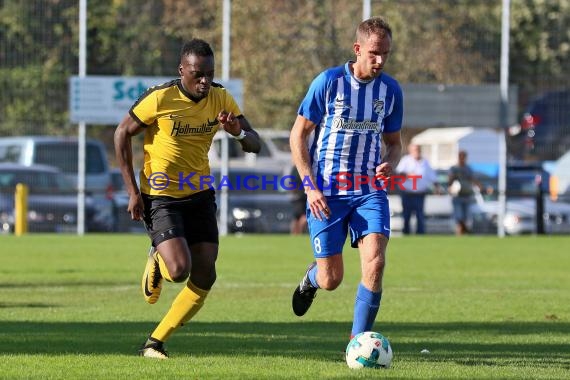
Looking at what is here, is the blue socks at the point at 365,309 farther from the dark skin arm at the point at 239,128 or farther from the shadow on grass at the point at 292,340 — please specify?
the dark skin arm at the point at 239,128

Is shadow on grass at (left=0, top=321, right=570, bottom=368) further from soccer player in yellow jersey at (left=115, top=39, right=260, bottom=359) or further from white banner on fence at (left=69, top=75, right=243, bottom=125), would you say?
white banner on fence at (left=69, top=75, right=243, bottom=125)

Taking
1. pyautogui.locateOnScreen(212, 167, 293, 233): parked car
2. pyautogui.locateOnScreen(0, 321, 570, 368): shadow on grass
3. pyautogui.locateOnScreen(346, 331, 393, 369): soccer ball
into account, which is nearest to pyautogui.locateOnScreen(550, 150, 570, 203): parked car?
pyautogui.locateOnScreen(212, 167, 293, 233): parked car

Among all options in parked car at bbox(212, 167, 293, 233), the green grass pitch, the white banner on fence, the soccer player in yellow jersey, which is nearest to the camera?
the green grass pitch

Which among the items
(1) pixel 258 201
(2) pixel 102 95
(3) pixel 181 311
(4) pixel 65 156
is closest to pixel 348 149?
(3) pixel 181 311

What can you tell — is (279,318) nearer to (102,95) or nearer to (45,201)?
(102,95)

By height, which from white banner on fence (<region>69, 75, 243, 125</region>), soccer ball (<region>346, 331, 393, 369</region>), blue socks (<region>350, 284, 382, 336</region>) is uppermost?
white banner on fence (<region>69, 75, 243, 125</region>)

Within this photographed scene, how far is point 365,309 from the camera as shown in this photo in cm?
884

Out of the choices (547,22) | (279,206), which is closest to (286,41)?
(279,206)

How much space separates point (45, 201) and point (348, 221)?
2041 cm

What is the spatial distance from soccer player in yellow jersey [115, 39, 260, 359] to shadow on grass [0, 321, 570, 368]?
0.57 m

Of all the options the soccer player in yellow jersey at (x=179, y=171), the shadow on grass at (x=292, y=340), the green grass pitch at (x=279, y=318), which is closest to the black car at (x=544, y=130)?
the green grass pitch at (x=279, y=318)

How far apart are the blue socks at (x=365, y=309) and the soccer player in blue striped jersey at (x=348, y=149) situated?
0.17 metres

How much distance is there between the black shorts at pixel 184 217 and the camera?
9070mm

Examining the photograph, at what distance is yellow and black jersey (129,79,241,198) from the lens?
9.10m
